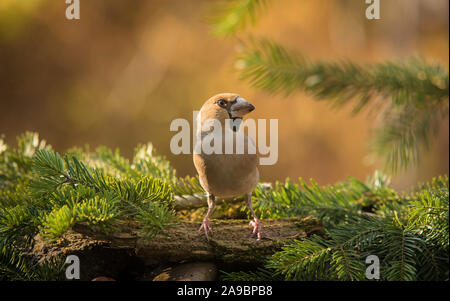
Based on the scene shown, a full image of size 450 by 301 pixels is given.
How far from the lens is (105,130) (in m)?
3.34

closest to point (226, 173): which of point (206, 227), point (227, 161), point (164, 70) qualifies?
point (227, 161)

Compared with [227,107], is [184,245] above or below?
below

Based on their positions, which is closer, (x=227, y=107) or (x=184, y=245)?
(x=184, y=245)

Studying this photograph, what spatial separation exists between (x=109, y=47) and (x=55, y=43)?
41cm

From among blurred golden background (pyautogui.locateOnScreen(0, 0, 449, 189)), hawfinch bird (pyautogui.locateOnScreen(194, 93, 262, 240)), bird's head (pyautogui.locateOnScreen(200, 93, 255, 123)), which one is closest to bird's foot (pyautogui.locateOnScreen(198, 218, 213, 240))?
hawfinch bird (pyautogui.locateOnScreen(194, 93, 262, 240))

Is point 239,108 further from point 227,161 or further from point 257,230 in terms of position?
point 257,230

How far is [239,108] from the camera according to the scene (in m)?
1.04

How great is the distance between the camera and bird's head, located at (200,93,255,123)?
3.43 feet

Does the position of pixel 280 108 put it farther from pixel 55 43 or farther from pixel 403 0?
pixel 55 43

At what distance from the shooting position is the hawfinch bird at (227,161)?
1.01 m

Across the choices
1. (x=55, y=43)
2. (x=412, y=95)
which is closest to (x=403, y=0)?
(x=412, y=95)

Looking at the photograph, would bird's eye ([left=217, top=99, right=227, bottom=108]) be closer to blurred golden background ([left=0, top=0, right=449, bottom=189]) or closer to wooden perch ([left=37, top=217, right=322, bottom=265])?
wooden perch ([left=37, top=217, right=322, bottom=265])

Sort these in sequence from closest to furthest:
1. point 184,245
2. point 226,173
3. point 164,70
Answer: point 184,245 < point 226,173 < point 164,70

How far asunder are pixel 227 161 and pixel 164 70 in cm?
255
